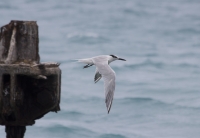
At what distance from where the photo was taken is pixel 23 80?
22.2ft

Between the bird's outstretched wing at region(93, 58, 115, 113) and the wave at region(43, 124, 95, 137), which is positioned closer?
the bird's outstretched wing at region(93, 58, 115, 113)

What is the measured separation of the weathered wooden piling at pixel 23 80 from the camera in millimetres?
6641

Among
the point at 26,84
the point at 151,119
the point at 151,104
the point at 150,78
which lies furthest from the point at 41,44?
the point at 26,84

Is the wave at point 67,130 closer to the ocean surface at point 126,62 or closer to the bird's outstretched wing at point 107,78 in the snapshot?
the ocean surface at point 126,62

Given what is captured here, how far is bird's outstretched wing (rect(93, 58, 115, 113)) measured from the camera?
7734 millimetres

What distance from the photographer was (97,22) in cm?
3128

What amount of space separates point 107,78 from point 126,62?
43.2 feet

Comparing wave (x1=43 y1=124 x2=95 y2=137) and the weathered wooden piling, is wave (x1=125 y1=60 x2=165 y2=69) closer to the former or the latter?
wave (x1=43 y1=124 x2=95 y2=137)

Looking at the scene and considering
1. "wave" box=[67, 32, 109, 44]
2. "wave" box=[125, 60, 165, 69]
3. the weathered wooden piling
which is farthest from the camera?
"wave" box=[67, 32, 109, 44]

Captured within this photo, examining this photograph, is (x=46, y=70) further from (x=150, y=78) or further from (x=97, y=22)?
(x=97, y=22)

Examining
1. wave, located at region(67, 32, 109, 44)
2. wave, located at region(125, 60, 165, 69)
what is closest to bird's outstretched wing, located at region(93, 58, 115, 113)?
wave, located at region(125, 60, 165, 69)

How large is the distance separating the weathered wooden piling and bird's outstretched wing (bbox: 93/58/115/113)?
848 mm

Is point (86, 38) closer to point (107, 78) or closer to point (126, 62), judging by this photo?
point (126, 62)

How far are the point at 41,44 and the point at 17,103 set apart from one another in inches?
708
